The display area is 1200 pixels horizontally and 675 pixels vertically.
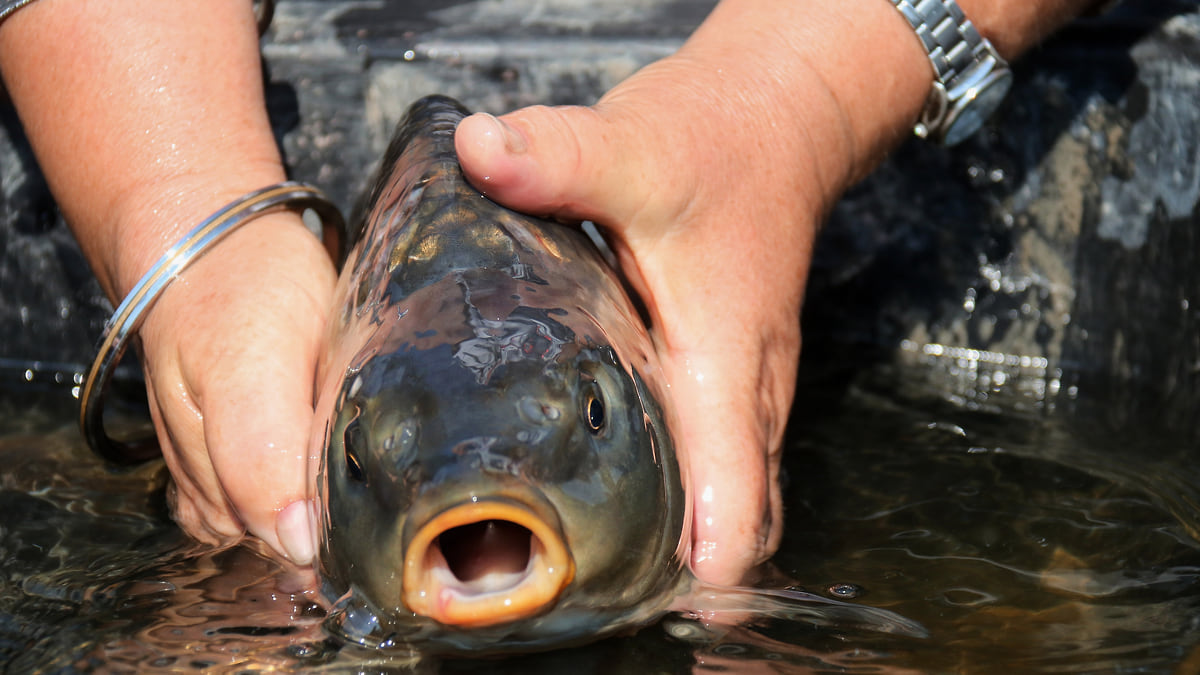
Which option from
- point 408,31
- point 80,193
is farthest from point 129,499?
point 408,31

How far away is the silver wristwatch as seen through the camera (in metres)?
2.53

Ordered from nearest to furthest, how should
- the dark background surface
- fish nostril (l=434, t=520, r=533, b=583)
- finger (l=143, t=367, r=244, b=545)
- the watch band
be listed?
fish nostril (l=434, t=520, r=533, b=583)
finger (l=143, t=367, r=244, b=545)
the watch band
the dark background surface

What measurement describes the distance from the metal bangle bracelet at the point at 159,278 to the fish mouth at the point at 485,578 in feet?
3.44

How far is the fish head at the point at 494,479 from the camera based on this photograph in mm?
1510

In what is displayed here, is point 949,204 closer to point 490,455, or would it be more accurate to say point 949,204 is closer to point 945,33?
point 945,33

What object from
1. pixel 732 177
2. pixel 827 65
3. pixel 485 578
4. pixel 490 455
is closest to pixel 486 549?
pixel 485 578

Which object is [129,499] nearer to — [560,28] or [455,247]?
[455,247]

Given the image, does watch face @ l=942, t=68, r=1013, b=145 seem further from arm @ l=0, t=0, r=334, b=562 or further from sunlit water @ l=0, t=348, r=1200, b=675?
arm @ l=0, t=0, r=334, b=562

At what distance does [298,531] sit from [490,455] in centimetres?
59

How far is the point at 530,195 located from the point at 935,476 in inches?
48.2

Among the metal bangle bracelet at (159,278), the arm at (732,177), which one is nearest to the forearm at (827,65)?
the arm at (732,177)

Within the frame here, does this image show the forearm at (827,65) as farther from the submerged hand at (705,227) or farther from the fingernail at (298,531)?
the fingernail at (298,531)

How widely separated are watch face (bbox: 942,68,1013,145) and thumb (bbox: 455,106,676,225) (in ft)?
3.05

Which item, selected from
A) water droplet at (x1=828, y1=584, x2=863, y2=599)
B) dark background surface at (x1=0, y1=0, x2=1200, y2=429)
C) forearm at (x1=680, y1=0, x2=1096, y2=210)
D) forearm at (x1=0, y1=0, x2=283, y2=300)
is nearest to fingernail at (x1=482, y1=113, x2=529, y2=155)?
forearm at (x1=680, y1=0, x2=1096, y2=210)
